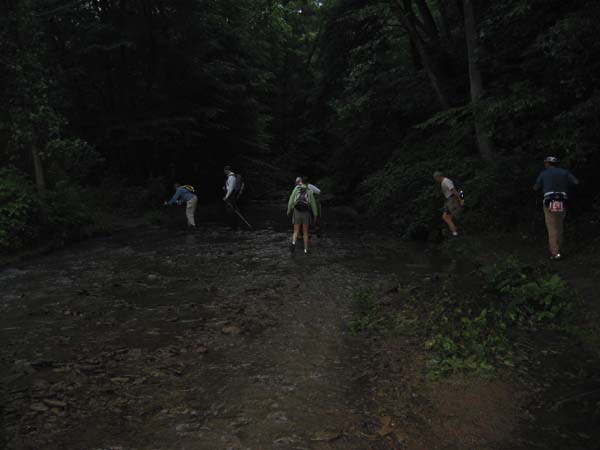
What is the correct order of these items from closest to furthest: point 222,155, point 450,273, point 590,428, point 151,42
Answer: point 590,428
point 450,273
point 151,42
point 222,155

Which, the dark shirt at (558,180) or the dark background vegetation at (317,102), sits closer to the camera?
the dark shirt at (558,180)

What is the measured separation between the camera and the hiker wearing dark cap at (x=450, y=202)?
13.2m

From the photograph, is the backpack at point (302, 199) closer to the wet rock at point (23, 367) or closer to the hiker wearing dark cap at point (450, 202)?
the hiker wearing dark cap at point (450, 202)

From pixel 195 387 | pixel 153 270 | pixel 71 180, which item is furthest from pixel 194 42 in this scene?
pixel 195 387

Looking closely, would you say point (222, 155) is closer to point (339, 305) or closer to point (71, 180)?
point (71, 180)

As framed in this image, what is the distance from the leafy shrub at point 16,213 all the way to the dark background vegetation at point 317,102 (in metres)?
0.07

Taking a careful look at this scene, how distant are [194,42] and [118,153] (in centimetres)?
717

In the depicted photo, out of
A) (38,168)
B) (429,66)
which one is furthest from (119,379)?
(429,66)

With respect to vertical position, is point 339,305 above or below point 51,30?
below

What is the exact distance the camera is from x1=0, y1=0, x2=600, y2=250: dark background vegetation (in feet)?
36.2

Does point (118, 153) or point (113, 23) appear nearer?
point (113, 23)

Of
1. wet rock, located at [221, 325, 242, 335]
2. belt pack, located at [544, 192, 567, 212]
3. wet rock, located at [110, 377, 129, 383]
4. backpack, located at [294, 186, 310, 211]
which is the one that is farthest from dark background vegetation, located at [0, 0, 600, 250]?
wet rock, located at [110, 377, 129, 383]

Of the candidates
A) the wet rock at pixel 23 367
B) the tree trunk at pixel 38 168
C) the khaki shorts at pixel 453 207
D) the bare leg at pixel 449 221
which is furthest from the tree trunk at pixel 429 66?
the wet rock at pixel 23 367

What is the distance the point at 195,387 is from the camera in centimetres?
558
